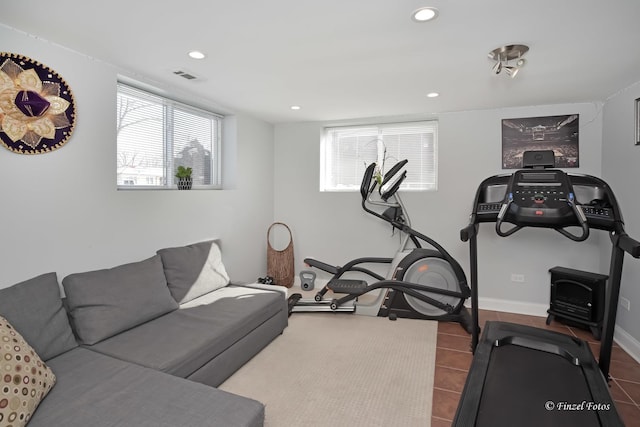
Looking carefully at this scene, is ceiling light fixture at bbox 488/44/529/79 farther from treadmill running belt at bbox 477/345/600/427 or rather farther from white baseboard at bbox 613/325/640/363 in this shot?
white baseboard at bbox 613/325/640/363

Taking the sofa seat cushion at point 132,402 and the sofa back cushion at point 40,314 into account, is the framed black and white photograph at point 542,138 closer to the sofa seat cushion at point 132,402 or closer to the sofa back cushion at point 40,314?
the sofa seat cushion at point 132,402

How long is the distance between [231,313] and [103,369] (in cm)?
97

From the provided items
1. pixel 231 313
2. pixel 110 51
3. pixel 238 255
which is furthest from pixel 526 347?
pixel 110 51

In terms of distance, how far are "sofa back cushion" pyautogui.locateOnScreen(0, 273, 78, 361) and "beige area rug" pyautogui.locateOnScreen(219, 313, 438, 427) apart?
104 cm

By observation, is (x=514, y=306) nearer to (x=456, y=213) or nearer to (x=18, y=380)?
(x=456, y=213)

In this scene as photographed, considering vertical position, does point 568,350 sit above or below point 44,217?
below

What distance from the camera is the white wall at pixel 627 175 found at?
2949mm

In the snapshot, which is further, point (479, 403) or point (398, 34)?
point (398, 34)

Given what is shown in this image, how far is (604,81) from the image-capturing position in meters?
3.01

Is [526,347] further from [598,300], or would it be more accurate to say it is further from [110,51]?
[110,51]

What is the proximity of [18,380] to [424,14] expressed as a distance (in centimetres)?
263

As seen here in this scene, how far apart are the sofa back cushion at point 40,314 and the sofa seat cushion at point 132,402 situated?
14 cm

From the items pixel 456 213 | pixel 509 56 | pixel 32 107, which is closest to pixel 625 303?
pixel 456 213

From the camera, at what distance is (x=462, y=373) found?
2.62 m
